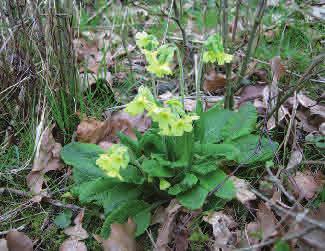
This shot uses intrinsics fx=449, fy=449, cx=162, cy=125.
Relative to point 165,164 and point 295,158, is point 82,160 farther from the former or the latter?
point 295,158

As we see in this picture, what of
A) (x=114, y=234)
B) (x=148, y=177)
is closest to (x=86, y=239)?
(x=114, y=234)

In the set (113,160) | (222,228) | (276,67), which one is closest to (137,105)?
(113,160)

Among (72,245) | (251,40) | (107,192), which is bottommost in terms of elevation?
(72,245)

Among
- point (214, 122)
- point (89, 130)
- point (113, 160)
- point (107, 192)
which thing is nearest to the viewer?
point (113, 160)

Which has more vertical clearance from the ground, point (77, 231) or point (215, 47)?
point (215, 47)

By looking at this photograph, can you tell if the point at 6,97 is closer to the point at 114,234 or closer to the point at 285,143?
the point at 114,234

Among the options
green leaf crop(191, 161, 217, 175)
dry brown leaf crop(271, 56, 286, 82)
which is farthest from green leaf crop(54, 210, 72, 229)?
dry brown leaf crop(271, 56, 286, 82)
